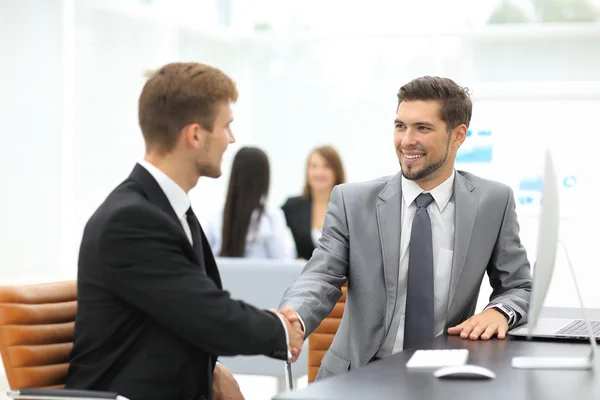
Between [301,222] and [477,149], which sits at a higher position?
[477,149]

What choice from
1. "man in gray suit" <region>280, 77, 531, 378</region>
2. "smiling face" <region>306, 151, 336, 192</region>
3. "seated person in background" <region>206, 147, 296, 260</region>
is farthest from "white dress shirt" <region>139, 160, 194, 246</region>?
"smiling face" <region>306, 151, 336, 192</region>

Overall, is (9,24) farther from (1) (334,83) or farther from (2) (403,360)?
(2) (403,360)

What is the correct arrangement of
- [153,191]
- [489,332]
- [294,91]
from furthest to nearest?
[294,91], [489,332], [153,191]

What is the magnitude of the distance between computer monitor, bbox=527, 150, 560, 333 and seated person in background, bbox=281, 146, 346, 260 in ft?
13.3

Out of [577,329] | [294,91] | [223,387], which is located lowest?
[223,387]

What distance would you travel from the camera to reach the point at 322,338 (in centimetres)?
320

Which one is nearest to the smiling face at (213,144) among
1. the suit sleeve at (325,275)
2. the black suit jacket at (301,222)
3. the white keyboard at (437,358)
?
the suit sleeve at (325,275)

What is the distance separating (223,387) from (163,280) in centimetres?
56

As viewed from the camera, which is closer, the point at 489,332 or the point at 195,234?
the point at 195,234

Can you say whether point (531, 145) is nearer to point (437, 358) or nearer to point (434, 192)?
point (434, 192)

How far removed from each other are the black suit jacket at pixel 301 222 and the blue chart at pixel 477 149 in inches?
54.1

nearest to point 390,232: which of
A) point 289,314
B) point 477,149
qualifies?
point 289,314

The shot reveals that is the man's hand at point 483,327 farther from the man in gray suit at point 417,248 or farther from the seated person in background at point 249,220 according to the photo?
the seated person in background at point 249,220

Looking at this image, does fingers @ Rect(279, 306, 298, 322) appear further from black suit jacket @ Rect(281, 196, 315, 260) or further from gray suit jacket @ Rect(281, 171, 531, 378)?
black suit jacket @ Rect(281, 196, 315, 260)
